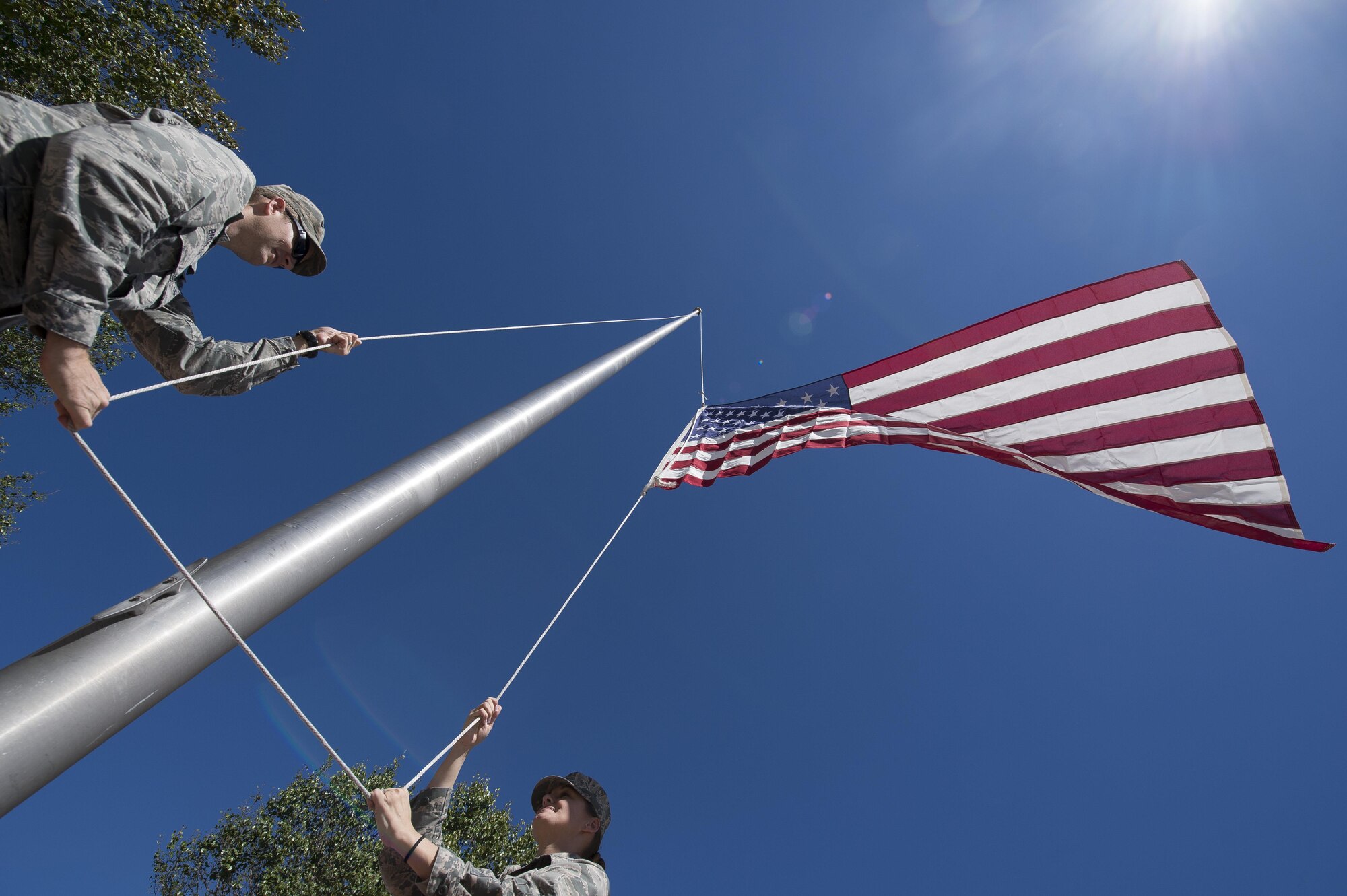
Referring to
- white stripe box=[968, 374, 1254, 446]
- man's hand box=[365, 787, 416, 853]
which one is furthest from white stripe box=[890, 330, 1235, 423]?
man's hand box=[365, 787, 416, 853]

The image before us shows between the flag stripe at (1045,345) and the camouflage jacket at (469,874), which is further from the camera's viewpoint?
the flag stripe at (1045,345)

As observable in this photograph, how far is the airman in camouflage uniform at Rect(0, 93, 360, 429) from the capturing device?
168 cm

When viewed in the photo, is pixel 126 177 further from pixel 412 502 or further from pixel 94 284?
pixel 412 502

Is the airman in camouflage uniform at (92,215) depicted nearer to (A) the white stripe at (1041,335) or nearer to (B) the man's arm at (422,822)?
(B) the man's arm at (422,822)

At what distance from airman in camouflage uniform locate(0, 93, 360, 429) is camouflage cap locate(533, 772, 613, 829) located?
2823 mm

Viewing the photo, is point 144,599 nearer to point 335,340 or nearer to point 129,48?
point 335,340

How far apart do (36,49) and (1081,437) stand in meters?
14.0

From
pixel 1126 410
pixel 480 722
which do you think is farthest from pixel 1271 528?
pixel 480 722

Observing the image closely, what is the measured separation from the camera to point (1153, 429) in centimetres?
689

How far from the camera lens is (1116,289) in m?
7.65

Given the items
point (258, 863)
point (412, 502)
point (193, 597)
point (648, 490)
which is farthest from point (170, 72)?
point (258, 863)

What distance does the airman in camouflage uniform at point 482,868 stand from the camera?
2252mm

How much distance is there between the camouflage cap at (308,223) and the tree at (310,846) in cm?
1865

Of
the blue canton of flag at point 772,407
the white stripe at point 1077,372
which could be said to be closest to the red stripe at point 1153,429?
the white stripe at point 1077,372
